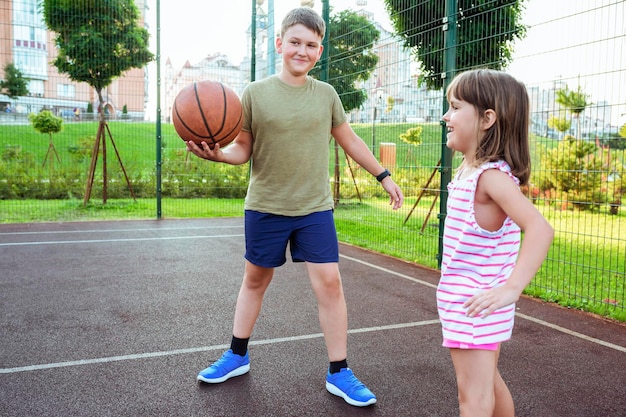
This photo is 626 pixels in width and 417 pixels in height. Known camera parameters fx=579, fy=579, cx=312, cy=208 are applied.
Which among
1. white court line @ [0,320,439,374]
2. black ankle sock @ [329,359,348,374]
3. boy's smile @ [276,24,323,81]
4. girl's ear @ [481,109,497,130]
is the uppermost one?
boy's smile @ [276,24,323,81]

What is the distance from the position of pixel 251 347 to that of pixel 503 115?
7.75 feet

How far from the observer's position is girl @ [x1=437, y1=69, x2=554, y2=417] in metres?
1.82

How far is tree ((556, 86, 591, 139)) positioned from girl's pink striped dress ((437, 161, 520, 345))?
3.18 meters

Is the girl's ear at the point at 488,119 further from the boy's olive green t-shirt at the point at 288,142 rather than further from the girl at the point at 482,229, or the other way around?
the boy's olive green t-shirt at the point at 288,142

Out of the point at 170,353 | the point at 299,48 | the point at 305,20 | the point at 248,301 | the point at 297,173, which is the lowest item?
the point at 170,353

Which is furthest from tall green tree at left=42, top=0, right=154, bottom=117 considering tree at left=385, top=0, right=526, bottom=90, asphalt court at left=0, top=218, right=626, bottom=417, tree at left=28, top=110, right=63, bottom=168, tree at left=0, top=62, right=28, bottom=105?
tree at left=385, top=0, right=526, bottom=90

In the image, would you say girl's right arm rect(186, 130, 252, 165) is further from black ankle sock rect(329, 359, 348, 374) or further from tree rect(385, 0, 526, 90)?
tree rect(385, 0, 526, 90)

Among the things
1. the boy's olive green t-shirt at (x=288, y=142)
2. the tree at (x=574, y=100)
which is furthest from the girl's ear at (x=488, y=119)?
the tree at (x=574, y=100)

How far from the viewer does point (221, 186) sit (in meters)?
13.1

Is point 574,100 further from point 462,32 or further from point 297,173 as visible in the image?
point 297,173

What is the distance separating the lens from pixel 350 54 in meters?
7.77

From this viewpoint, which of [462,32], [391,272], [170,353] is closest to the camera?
[170,353]

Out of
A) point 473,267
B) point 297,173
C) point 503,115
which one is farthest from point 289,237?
point 503,115

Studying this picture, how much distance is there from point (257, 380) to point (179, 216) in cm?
848
